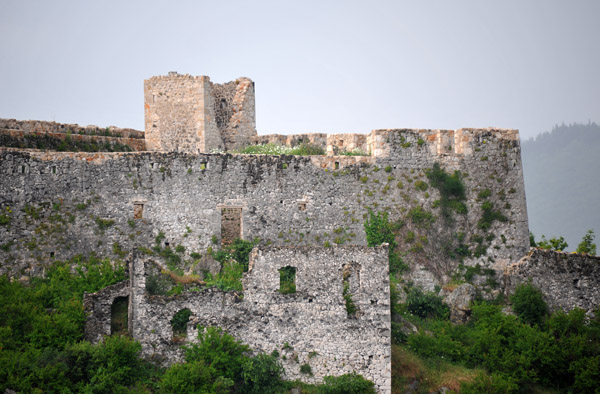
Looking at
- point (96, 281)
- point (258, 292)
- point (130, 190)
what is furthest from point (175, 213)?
point (258, 292)

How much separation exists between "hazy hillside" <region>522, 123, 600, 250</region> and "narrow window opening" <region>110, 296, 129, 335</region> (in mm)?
69843

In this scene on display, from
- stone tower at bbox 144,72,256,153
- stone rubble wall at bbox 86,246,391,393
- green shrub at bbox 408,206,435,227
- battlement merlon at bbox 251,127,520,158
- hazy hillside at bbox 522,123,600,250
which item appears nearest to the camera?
stone rubble wall at bbox 86,246,391,393

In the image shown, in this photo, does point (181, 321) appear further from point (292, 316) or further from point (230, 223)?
point (230, 223)

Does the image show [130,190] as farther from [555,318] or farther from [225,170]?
[555,318]

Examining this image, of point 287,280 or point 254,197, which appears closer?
point 287,280

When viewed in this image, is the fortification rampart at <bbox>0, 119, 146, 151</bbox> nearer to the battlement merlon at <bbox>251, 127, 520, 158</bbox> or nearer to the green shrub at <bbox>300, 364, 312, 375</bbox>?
the battlement merlon at <bbox>251, 127, 520, 158</bbox>

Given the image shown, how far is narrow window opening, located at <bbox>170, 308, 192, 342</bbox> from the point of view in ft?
85.9

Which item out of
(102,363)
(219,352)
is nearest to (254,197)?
(219,352)

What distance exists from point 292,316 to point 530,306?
9589mm

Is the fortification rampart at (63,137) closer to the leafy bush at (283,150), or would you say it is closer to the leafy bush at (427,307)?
the leafy bush at (283,150)

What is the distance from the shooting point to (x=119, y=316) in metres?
26.9

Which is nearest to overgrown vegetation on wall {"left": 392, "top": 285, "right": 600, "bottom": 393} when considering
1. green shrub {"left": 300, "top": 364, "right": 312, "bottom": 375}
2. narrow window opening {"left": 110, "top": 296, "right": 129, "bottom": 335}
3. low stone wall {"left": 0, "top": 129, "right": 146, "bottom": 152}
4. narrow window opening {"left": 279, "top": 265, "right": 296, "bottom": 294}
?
green shrub {"left": 300, "top": 364, "right": 312, "bottom": 375}

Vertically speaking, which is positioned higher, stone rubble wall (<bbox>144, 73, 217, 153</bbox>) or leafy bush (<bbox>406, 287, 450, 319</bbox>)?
stone rubble wall (<bbox>144, 73, 217, 153</bbox>)

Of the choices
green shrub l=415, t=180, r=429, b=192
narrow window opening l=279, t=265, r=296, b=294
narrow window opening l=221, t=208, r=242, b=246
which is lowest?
narrow window opening l=279, t=265, r=296, b=294
